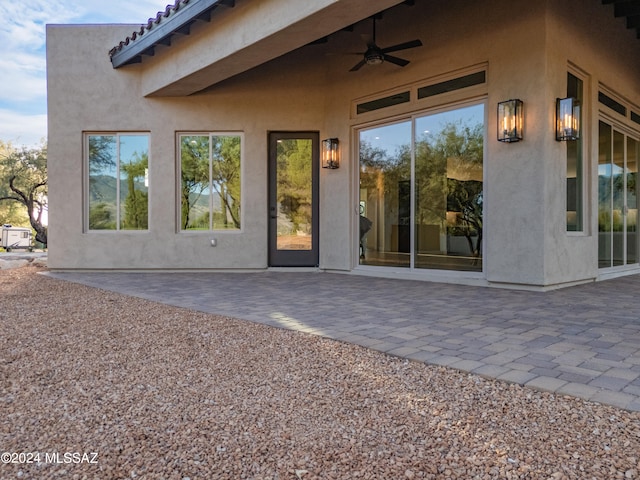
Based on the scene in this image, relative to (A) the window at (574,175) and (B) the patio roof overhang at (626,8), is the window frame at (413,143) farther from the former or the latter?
(B) the patio roof overhang at (626,8)

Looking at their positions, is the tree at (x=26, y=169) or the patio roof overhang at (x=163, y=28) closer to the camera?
the patio roof overhang at (x=163, y=28)

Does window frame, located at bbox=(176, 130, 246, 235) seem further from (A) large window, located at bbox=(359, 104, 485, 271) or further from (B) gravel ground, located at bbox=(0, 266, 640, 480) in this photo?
(B) gravel ground, located at bbox=(0, 266, 640, 480)

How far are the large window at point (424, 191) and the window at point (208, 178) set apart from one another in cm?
212

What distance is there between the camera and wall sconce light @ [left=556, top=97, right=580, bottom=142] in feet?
16.3

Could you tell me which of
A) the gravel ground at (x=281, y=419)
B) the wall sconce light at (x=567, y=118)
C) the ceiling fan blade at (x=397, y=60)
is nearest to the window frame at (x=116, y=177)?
the ceiling fan blade at (x=397, y=60)

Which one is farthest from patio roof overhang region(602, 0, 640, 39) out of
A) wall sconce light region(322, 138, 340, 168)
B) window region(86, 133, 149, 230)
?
window region(86, 133, 149, 230)

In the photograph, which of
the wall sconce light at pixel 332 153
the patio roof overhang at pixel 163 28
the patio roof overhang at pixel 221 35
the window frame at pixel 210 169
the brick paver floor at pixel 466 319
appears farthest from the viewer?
the window frame at pixel 210 169

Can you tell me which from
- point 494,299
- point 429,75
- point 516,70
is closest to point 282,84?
point 429,75

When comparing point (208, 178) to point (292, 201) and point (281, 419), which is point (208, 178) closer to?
point (292, 201)

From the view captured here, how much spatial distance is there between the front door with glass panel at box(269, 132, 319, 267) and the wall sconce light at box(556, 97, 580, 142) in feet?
12.0

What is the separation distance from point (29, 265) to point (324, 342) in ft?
26.6

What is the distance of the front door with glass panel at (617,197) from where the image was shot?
21.5 ft

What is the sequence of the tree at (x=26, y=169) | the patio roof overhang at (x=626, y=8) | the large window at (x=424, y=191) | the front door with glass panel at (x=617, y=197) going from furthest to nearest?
the tree at (x=26, y=169), the front door with glass panel at (x=617, y=197), the patio roof overhang at (x=626, y=8), the large window at (x=424, y=191)

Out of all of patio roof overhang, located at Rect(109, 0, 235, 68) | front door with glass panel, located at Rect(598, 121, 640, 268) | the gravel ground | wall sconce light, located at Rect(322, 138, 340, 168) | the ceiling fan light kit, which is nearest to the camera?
the gravel ground
